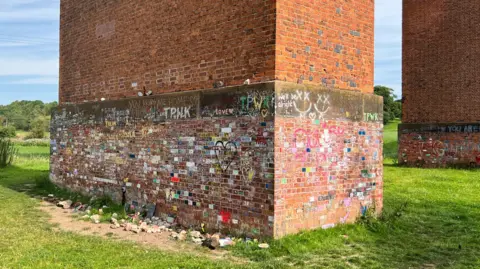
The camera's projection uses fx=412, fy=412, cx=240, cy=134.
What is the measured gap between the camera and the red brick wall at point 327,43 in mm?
5886

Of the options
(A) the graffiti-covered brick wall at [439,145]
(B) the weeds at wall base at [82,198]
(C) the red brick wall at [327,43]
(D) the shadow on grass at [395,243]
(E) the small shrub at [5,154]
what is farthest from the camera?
(E) the small shrub at [5,154]

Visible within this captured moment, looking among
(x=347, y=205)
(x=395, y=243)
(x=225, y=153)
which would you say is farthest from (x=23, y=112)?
(x=395, y=243)

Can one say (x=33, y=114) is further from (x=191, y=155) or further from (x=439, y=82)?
(x=191, y=155)

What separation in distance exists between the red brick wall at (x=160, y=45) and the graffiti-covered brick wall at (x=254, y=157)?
1.19 ft

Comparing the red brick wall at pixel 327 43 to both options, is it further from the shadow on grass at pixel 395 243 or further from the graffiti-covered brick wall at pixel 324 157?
the shadow on grass at pixel 395 243

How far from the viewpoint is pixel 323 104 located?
6277mm

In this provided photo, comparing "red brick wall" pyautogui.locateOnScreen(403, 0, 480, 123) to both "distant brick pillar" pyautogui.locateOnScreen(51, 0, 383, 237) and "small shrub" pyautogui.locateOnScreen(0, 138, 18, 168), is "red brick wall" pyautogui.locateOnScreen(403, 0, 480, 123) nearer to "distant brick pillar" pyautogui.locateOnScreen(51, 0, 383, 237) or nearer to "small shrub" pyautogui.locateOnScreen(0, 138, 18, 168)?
"distant brick pillar" pyautogui.locateOnScreen(51, 0, 383, 237)

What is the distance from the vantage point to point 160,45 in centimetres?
761

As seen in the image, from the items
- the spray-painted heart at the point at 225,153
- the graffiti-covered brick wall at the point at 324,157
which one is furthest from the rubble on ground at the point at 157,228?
the spray-painted heart at the point at 225,153

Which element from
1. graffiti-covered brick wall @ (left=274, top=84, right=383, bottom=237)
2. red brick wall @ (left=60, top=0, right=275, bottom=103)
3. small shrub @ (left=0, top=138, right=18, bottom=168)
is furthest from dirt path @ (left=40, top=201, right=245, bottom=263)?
small shrub @ (left=0, top=138, right=18, bottom=168)

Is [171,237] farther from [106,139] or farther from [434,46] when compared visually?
[434,46]

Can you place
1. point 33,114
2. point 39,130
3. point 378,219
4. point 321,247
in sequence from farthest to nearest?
1. point 33,114
2. point 39,130
3. point 378,219
4. point 321,247

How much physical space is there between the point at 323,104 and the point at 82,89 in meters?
6.30

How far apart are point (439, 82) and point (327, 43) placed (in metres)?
11.6
